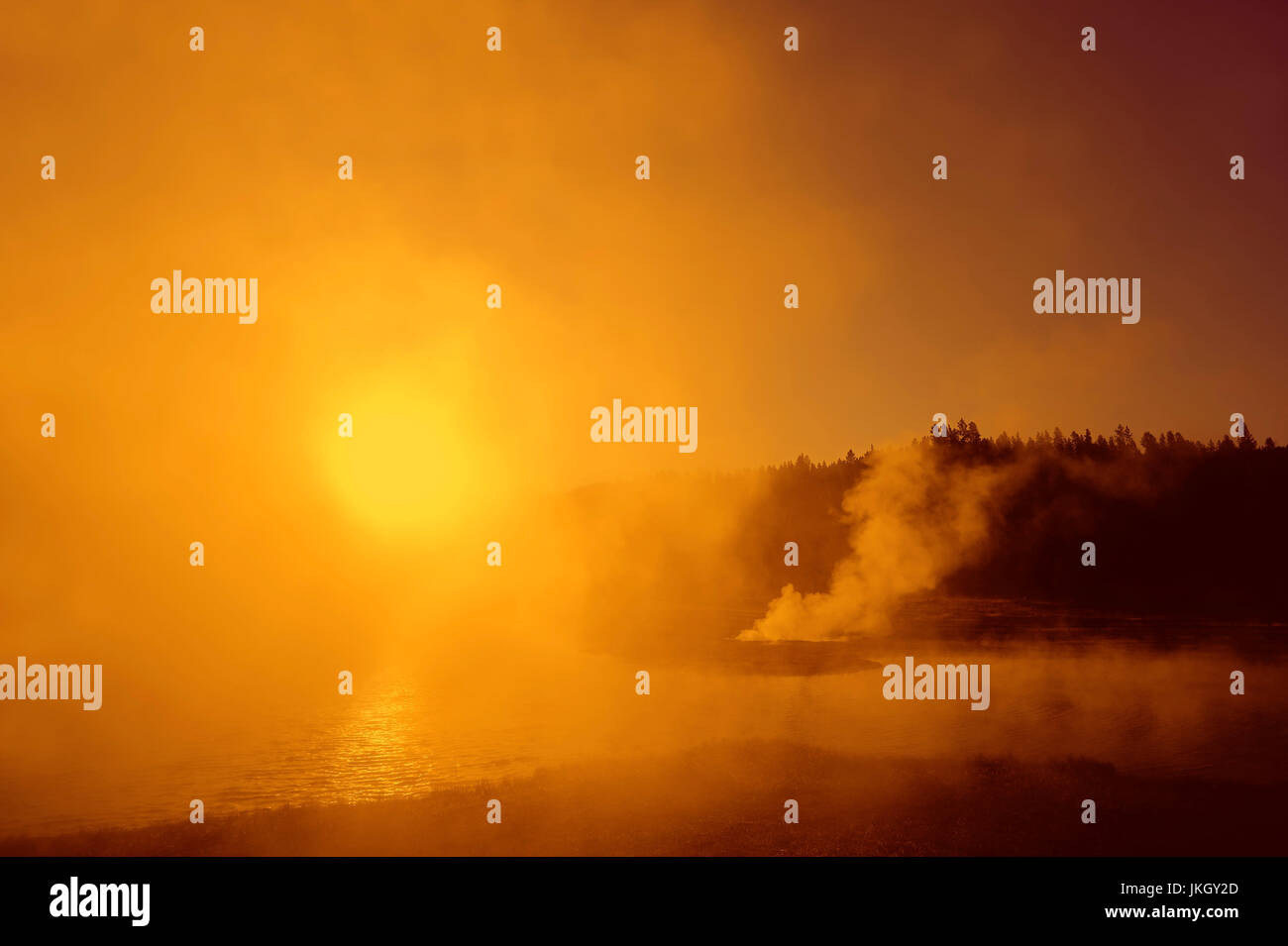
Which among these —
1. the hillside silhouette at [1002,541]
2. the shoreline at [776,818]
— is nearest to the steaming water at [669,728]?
the shoreline at [776,818]

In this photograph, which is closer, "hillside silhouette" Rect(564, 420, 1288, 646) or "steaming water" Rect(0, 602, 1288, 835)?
"steaming water" Rect(0, 602, 1288, 835)

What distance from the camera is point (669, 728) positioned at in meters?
38.1

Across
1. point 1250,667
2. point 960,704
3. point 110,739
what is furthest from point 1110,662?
point 110,739

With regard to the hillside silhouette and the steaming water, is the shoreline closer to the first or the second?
the steaming water

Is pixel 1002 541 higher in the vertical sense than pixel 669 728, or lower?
higher

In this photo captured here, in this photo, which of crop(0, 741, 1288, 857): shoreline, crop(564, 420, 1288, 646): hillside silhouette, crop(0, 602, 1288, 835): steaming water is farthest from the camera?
crop(564, 420, 1288, 646): hillside silhouette

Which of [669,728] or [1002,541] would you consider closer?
[669,728]

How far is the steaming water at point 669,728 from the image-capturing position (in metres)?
31.5

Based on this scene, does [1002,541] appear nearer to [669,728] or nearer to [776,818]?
[669,728]

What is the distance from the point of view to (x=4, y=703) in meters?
53.2

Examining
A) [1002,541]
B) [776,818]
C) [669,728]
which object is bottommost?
[776,818]

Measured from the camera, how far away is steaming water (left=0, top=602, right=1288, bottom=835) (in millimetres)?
31516

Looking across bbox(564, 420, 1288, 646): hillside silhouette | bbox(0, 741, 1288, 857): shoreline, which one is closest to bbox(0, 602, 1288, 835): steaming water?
bbox(0, 741, 1288, 857): shoreline

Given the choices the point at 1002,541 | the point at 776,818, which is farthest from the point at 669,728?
the point at 1002,541
